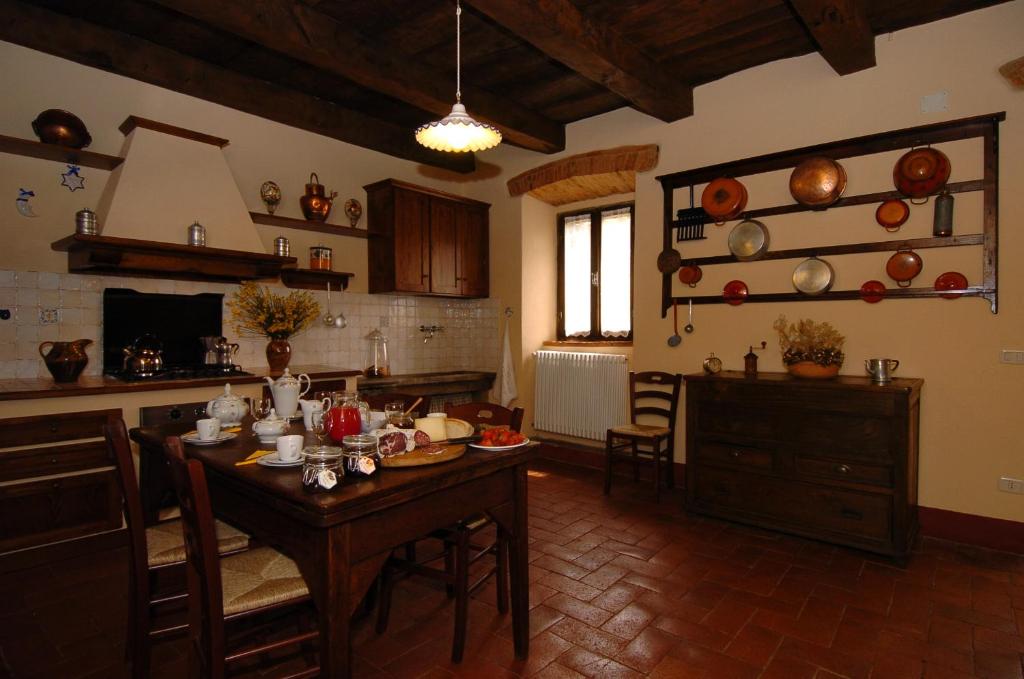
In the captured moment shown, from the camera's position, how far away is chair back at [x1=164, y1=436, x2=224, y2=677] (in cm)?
140

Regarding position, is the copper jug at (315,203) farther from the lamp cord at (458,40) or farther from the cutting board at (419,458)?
the cutting board at (419,458)

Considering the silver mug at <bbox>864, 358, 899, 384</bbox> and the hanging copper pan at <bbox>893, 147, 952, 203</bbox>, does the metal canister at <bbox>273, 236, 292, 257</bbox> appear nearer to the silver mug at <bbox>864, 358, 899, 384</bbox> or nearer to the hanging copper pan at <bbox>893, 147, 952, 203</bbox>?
the silver mug at <bbox>864, 358, 899, 384</bbox>

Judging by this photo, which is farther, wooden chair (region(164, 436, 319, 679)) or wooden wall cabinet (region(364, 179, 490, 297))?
wooden wall cabinet (region(364, 179, 490, 297))

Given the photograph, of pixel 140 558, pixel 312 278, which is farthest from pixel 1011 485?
pixel 312 278

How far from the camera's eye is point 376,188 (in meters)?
4.92

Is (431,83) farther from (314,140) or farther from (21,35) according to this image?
(21,35)

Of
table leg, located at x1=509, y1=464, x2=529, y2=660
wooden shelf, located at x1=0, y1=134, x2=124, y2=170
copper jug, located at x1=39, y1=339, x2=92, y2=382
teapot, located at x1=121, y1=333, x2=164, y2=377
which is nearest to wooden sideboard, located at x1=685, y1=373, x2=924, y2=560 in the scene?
table leg, located at x1=509, y1=464, x2=529, y2=660

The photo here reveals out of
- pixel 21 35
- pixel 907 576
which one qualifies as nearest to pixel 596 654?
pixel 907 576

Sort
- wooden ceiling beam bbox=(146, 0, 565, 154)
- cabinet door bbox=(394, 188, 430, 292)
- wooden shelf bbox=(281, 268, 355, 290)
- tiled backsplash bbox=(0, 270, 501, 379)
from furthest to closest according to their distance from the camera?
cabinet door bbox=(394, 188, 430, 292) → wooden shelf bbox=(281, 268, 355, 290) → tiled backsplash bbox=(0, 270, 501, 379) → wooden ceiling beam bbox=(146, 0, 565, 154)

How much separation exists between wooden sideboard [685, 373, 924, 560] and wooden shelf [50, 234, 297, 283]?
10.3ft

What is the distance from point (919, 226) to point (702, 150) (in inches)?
60.2

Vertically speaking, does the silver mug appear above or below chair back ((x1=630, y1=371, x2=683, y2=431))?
above

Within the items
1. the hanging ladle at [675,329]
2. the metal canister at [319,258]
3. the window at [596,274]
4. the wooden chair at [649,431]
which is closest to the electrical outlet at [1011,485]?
the wooden chair at [649,431]

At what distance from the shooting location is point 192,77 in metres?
3.89
